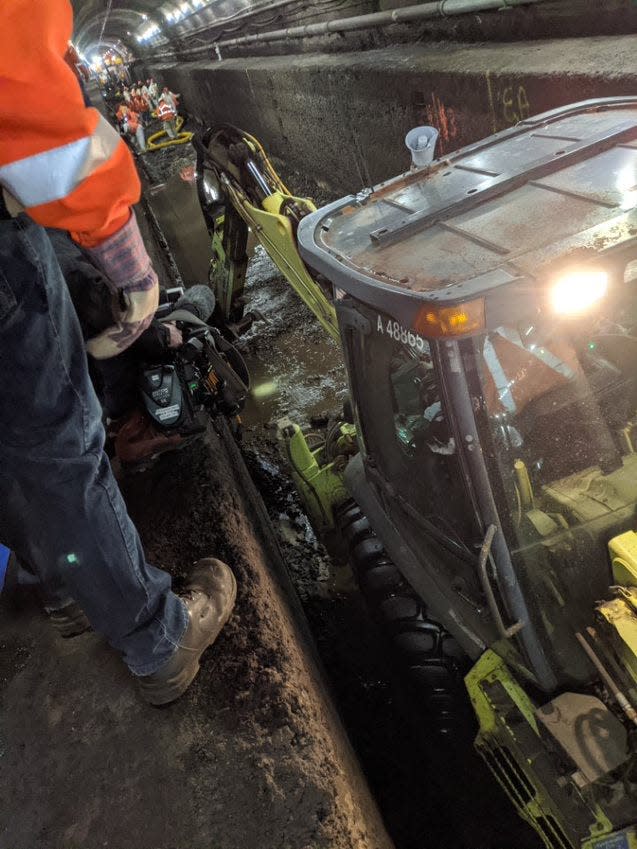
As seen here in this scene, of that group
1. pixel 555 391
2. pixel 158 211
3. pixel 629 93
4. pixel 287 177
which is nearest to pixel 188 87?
pixel 287 177

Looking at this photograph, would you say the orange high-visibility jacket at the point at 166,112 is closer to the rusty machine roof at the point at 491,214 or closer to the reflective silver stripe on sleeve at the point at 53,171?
the rusty machine roof at the point at 491,214

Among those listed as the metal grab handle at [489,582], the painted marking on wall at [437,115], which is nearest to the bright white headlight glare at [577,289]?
the metal grab handle at [489,582]

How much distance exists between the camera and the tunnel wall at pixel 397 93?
413cm

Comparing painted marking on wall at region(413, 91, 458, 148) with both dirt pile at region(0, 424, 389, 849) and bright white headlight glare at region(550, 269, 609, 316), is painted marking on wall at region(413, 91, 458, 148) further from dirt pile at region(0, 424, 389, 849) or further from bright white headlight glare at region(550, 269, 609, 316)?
dirt pile at region(0, 424, 389, 849)

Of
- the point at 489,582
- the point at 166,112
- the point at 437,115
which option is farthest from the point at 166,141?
the point at 489,582

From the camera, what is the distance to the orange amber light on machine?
1.46 m

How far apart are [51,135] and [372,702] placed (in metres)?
2.80

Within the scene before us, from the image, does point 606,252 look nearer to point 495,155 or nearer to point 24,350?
point 495,155

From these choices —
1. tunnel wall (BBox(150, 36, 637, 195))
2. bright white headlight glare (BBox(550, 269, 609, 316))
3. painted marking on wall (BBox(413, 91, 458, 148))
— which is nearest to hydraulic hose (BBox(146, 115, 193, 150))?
tunnel wall (BBox(150, 36, 637, 195))

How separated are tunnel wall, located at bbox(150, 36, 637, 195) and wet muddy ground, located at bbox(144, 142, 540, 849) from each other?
8.78ft

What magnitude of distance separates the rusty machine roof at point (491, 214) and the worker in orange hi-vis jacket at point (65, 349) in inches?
28.5

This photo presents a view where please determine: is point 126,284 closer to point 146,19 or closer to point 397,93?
point 397,93

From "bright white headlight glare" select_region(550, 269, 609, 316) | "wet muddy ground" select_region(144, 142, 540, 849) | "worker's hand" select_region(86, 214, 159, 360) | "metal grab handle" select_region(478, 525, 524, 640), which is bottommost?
"wet muddy ground" select_region(144, 142, 540, 849)

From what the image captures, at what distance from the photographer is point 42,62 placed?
1.25 m
